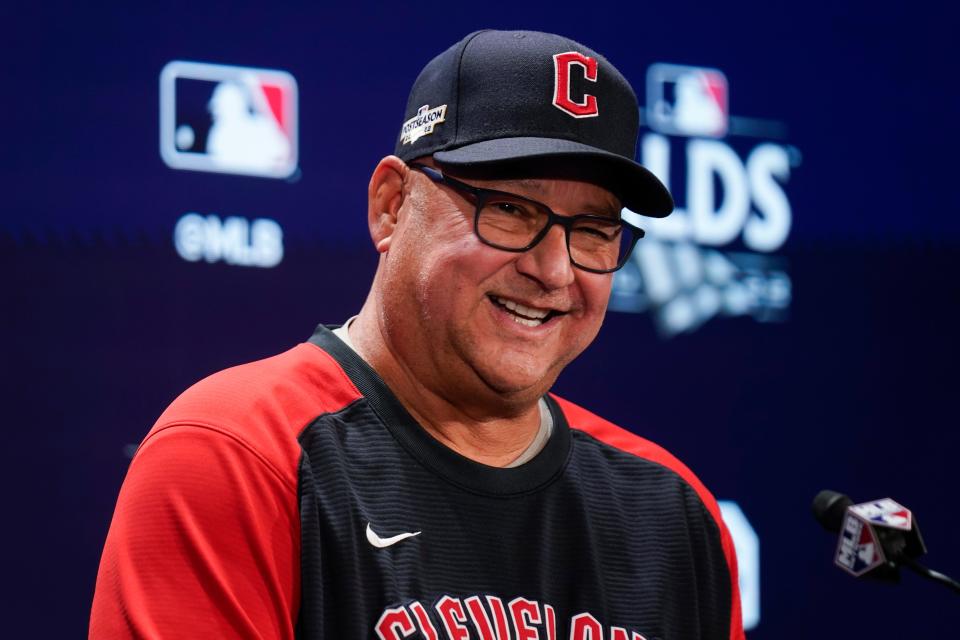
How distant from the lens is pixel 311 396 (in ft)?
4.68

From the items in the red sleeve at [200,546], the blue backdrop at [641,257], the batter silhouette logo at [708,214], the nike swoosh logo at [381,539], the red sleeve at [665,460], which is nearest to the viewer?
the red sleeve at [200,546]

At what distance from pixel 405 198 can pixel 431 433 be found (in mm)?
309

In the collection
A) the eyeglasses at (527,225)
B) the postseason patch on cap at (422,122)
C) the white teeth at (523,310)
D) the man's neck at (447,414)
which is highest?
the postseason patch on cap at (422,122)

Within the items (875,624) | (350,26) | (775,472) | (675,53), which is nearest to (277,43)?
(350,26)

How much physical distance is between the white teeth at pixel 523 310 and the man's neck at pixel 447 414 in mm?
126

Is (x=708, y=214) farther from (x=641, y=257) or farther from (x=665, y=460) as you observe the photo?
(x=665, y=460)

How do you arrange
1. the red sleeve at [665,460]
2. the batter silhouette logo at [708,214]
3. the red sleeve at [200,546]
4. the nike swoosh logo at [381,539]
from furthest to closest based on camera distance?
the batter silhouette logo at [708,214] < the red sleeve at [665,460] < the nike swoosh logo at [381,539] < the red sleeve at [200,546]

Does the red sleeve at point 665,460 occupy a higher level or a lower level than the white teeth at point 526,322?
lower

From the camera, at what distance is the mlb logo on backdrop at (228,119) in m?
2.32

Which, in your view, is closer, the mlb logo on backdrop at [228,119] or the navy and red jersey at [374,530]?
the navy and red jersey at [374,530]

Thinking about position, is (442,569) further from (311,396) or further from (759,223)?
(759,223)

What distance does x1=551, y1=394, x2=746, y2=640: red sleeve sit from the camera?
1662mm

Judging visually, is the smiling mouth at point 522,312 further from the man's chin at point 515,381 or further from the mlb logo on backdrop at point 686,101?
the mlb logo on backdrop at point 686,101

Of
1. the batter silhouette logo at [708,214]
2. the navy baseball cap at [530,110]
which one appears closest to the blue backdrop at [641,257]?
the batter silhouette logo at [708,214]
